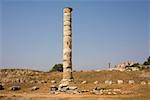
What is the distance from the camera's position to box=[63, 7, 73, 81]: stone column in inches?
1283

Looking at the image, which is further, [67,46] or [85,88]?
[67,46]

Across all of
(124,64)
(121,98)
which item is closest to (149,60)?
(124,64)

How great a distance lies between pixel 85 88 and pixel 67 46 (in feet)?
16.8

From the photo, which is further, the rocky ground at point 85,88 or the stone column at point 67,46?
the stone column at point 67,46

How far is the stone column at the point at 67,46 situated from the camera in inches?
1283

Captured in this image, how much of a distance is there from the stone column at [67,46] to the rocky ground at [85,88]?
1392 millimetres

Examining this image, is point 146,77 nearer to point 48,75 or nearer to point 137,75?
point 137,75

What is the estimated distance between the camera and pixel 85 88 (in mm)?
31484

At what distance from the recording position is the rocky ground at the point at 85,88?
24.9 m

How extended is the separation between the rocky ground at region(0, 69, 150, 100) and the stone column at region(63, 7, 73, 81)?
54.8 inches

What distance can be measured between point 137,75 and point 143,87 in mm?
18010

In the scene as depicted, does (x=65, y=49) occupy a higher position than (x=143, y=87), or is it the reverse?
(x=65, y=49)

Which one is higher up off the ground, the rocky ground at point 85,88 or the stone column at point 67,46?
the stone column at point 67,46

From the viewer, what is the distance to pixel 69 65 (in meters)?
32.8
